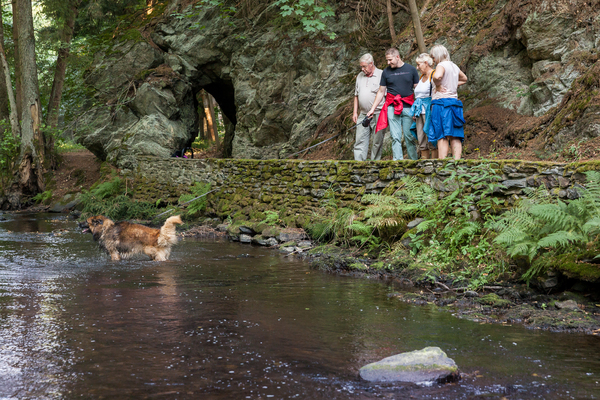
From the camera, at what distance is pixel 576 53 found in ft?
39.8

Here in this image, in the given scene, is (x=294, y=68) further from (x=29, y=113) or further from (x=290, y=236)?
(x=29, y=113)

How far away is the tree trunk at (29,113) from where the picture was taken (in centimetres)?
2117

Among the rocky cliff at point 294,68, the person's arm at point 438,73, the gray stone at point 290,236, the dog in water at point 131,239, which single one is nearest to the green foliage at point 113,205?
the rocky cliff at point 294,68

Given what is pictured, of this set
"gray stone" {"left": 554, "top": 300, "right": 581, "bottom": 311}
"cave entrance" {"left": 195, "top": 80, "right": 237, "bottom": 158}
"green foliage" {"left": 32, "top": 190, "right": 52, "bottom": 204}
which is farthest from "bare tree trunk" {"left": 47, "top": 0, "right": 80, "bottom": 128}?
"gray stone" {"left": 554, "top": 300, "right": 581, "bottom": 311}

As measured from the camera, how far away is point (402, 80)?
34.0 feet

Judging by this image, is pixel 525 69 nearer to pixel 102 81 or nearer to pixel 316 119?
pixel 316 119

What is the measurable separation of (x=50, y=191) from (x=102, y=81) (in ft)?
18.8

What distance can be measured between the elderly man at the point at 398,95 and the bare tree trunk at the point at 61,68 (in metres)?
18.4

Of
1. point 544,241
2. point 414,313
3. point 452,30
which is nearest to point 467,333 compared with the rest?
point 414,313

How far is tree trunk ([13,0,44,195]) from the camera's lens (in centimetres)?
2117

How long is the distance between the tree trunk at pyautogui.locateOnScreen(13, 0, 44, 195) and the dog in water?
1481cm

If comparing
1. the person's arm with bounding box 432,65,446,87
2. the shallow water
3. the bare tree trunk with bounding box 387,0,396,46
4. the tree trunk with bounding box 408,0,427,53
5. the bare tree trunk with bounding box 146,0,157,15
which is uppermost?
the bare tree trunk with bounding box 146,0,157,15

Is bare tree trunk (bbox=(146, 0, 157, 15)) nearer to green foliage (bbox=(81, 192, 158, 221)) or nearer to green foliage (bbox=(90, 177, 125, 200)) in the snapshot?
green foliage (bbox=(90, 177, 125, 200))

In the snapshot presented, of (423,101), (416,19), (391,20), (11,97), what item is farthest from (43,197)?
(423,101)
